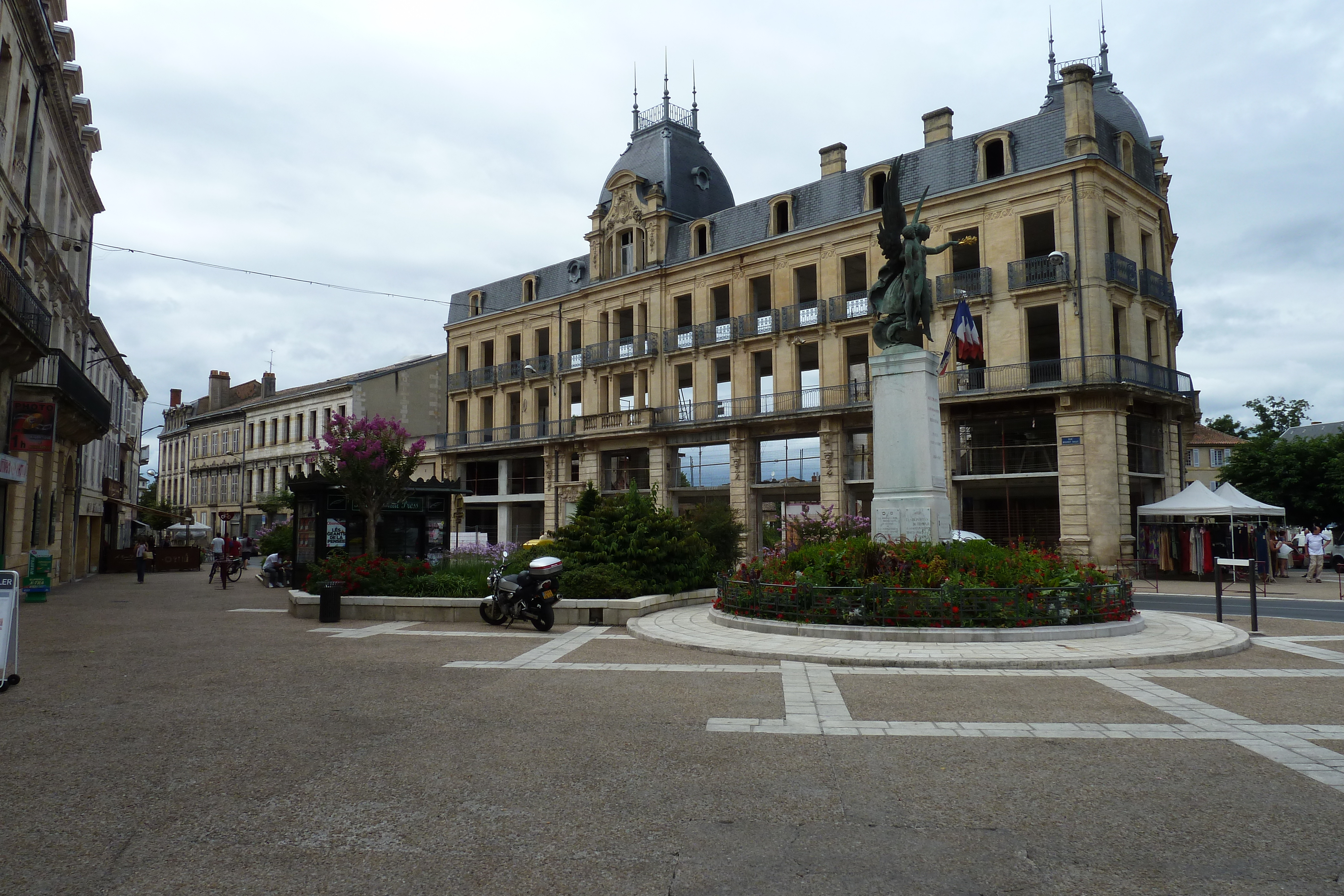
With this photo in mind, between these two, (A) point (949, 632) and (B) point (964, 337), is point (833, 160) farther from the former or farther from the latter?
(A) point (949, 632)

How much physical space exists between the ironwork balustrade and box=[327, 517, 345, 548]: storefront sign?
708cm

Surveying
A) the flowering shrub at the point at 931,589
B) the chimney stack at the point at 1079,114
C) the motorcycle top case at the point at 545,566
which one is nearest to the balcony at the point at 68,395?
the motorcycle top case at the point at 545,566

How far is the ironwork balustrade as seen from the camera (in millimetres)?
16469

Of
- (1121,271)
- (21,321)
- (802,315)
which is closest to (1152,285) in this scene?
(1121,271)

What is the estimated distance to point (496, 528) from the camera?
47.1 metres

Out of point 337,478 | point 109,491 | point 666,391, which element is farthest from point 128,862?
point 109,491

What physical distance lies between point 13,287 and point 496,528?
100 ft

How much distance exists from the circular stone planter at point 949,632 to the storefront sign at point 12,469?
53.0ft

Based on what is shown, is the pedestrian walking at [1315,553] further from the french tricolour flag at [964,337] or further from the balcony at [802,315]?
the balcony at [802,315]

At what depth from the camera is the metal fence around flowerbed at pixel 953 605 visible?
38.5 feet

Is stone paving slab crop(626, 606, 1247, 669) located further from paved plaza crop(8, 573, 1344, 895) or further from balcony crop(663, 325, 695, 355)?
balcony crop(663, 325, 695, 355)

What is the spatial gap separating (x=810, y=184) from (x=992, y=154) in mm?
7707

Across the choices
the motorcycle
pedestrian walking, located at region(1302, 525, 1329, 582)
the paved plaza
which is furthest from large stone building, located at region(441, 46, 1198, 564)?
the paved plaza

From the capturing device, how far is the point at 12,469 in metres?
19.0
